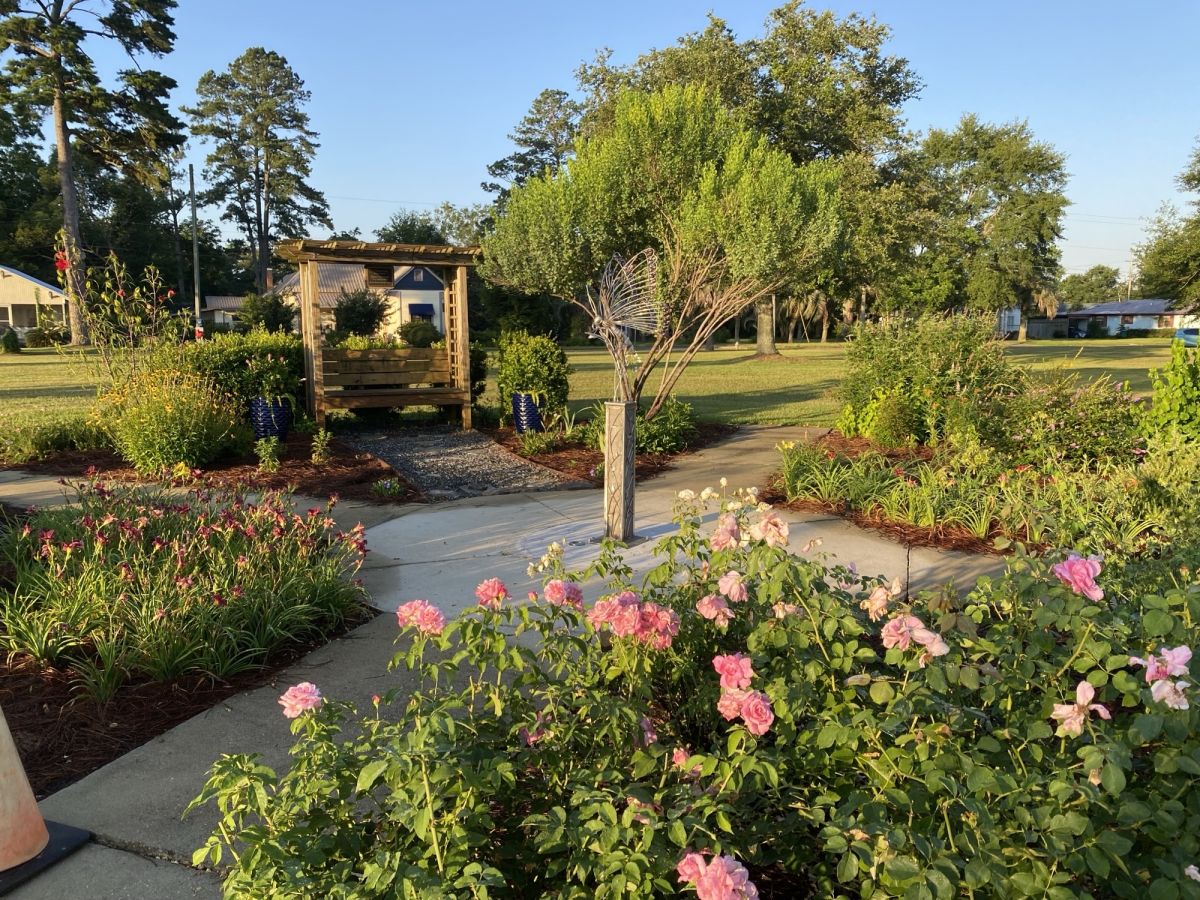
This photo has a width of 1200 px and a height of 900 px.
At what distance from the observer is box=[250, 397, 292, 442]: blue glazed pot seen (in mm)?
9172

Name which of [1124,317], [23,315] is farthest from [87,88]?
[1124,317]

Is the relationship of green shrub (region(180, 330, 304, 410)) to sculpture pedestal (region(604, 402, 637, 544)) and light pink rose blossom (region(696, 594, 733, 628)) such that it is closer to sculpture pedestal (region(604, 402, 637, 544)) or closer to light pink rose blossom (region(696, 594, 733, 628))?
sculpture pedestal (region(604, 402, 637, 544))

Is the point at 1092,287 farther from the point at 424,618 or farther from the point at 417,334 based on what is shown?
the point at 424,618

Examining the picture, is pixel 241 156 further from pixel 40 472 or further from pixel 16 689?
pixel 16 689

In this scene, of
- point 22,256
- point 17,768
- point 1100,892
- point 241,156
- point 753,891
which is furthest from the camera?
point 241,156

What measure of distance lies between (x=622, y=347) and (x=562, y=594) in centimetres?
606

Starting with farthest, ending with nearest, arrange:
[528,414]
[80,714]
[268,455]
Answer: [528,414] → [268,455] → [80,714]

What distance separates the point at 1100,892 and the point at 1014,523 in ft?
13.5

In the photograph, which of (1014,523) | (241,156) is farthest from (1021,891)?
(241,156)

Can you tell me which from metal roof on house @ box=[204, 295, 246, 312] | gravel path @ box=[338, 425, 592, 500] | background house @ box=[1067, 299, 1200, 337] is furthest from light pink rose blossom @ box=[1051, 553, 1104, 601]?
background house @ box=[1067, 299, 1200, 337]

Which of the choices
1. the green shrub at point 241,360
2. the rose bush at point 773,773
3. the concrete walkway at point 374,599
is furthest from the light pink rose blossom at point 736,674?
the green shrub at point 241,360

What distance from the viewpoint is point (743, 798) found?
1896 millimetres

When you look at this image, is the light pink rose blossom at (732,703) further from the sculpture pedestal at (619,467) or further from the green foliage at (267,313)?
the green foliage at (267,313)

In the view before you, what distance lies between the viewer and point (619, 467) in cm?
559
